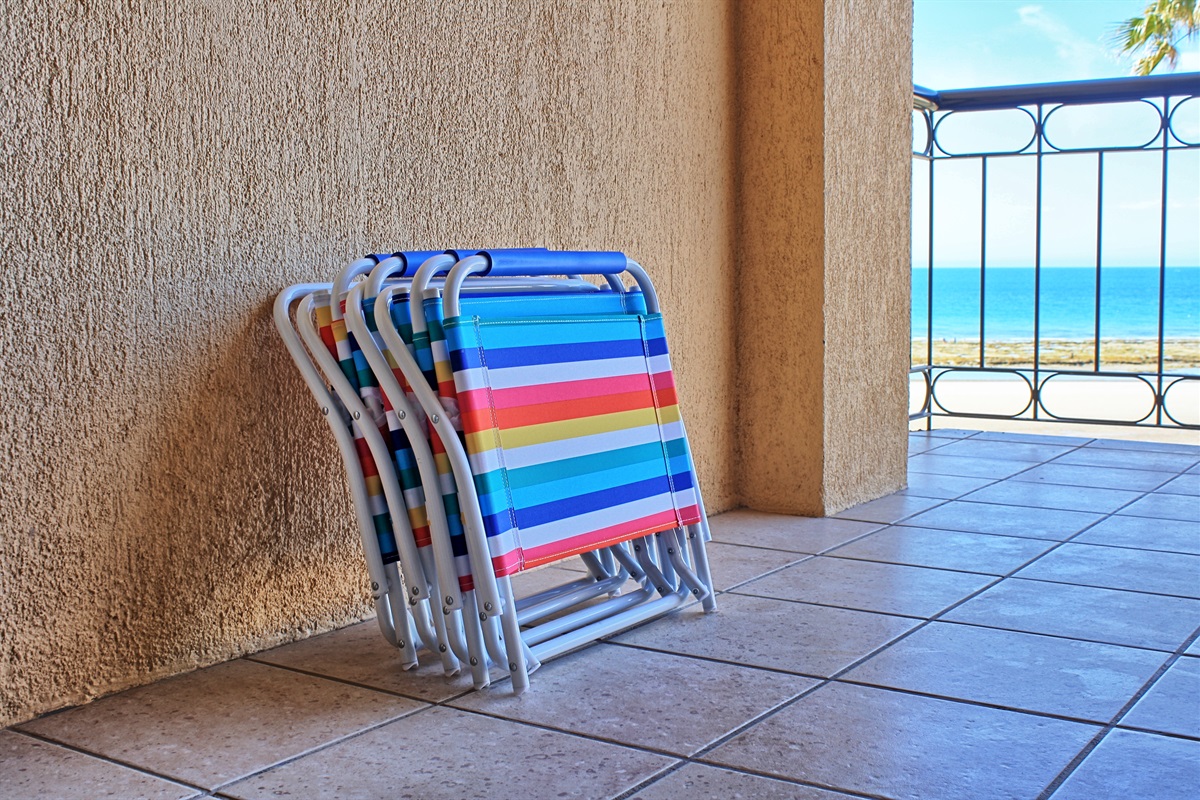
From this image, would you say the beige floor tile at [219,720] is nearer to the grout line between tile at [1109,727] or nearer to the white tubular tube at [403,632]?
the white tubular tube at [403,632]

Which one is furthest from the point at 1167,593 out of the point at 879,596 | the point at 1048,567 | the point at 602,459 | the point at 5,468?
the point at 5,468

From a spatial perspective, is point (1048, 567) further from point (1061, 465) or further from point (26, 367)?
point (26, 367)

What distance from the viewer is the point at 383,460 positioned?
77.9 inches

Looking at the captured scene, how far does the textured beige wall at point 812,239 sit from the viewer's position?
3.26 metres

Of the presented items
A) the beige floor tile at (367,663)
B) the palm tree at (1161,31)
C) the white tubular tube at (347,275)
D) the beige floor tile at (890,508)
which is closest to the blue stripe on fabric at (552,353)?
the white tubular tube at (347,275)

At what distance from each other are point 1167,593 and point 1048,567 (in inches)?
11.2

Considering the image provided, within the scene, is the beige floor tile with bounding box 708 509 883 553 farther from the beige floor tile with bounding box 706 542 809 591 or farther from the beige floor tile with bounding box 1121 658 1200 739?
the beige floor tile with bounding box 1121 658 1200 739

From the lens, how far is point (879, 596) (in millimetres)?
2447

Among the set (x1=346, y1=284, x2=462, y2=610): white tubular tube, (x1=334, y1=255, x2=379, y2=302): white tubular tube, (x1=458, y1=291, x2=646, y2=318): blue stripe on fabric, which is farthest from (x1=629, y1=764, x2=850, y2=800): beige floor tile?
(x1=334, y1=255, x2=379, y2=302): white tubular tube

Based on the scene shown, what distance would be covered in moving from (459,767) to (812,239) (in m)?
2.12

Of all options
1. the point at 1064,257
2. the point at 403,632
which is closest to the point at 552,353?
the point at 403,632

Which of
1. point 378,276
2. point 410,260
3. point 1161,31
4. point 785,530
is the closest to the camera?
point 378,276

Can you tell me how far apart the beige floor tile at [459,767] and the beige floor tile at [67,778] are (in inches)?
4.7

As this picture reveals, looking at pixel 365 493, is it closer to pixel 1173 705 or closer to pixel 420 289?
pixel 420 289
